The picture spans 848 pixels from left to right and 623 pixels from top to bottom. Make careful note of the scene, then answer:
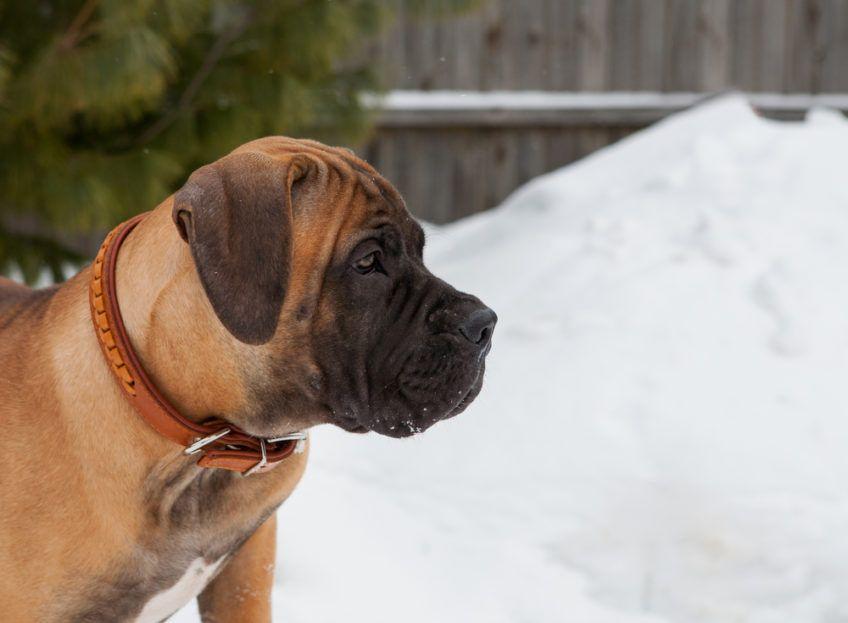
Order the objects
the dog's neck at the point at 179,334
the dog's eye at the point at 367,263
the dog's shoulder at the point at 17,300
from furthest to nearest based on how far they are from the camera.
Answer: the dog's shoulder at the point at 17,300
the dog's eye at the point at 367,263
the dog's neck at the point at 179,334

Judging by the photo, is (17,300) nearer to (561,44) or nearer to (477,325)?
(477,325)

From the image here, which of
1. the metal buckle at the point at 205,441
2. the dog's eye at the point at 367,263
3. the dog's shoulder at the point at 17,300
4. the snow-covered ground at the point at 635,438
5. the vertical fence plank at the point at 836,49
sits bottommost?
the snow-covered ground at the point at 635,438

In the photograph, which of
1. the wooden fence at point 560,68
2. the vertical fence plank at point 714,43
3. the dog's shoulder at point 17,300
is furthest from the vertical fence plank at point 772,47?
the dog's shoulder at point 17,300

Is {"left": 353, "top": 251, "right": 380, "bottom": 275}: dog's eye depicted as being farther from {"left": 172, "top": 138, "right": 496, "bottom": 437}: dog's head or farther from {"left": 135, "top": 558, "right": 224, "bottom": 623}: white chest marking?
{"left": 135, "top": 558, "right": 224, "bottom": 623}: white chest marking

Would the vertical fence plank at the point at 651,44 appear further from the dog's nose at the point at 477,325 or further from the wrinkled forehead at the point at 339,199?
the dog's nose at the point at 477,325

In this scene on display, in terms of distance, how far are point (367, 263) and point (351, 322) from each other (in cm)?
14

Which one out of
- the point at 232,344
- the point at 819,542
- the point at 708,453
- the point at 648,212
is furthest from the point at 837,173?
the point at 232,344

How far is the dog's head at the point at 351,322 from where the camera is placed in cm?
244

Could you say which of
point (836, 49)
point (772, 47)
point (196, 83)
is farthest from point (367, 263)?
point (836, 49)

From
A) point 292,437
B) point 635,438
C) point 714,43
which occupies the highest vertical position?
point 292,437

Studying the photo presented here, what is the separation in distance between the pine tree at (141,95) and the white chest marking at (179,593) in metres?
2.63

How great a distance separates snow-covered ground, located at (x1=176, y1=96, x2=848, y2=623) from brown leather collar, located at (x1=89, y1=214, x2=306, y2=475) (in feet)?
4.28

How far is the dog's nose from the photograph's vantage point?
99.0 inches

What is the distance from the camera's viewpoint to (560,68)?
837 cm
